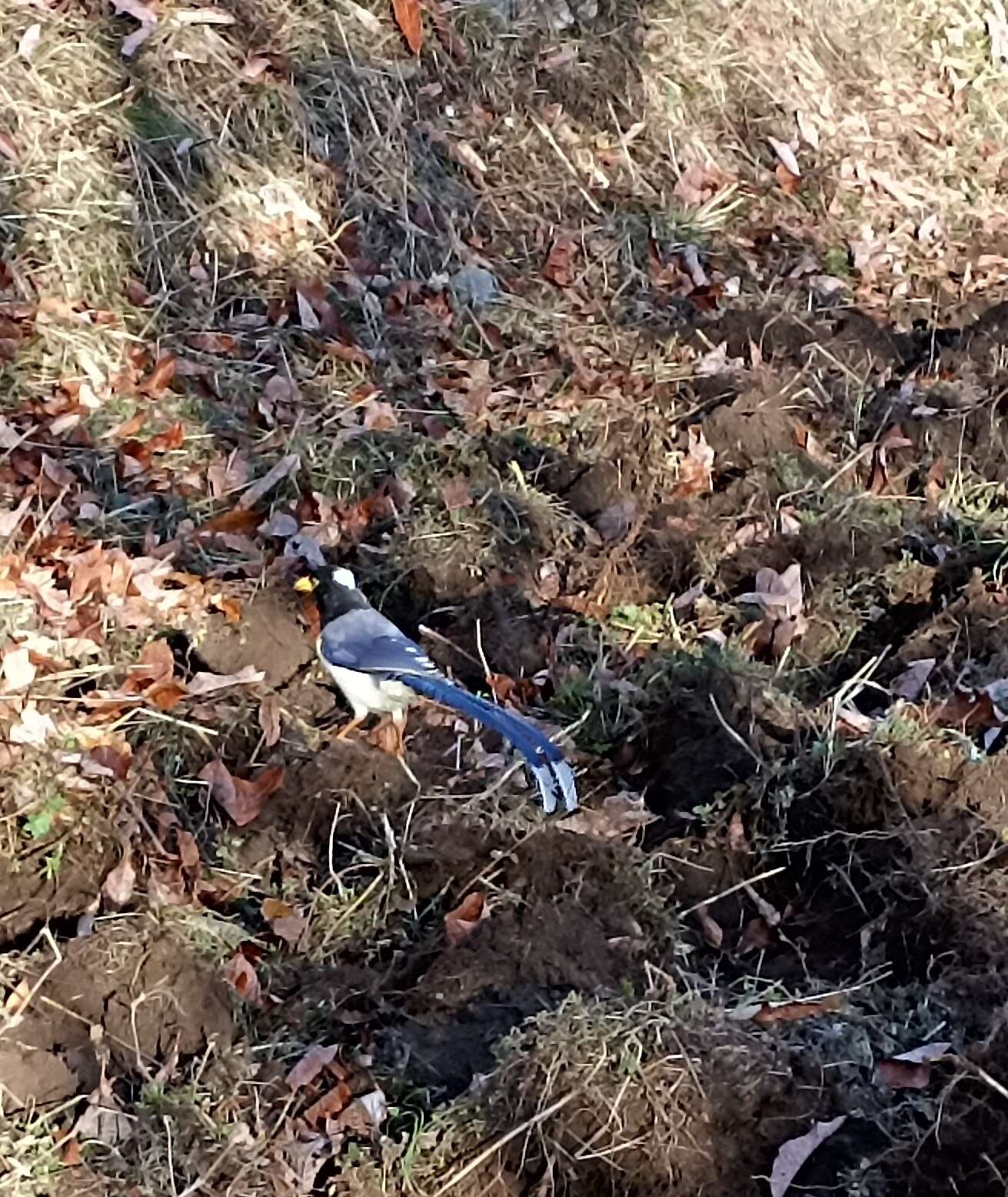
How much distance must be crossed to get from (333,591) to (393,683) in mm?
418

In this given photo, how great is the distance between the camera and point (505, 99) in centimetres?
731

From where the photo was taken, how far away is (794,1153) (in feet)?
8.96

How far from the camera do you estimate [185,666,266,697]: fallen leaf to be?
3.88 metres

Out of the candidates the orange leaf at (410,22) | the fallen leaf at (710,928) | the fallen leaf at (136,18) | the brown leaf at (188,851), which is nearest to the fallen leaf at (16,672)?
the brown leaf at (188,851)

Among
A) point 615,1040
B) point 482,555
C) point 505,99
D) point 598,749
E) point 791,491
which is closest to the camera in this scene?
point 615,1040

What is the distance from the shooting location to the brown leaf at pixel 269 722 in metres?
3.76

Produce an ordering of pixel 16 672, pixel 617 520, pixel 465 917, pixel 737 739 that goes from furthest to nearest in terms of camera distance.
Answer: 1. pixel 617 520
2. pixel 737 739
3. pixel 16 672
4. pixel 465 917

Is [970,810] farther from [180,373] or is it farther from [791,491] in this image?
[180,373]

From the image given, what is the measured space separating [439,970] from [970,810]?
1.38m

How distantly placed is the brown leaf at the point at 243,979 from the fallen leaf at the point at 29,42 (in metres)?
4.23

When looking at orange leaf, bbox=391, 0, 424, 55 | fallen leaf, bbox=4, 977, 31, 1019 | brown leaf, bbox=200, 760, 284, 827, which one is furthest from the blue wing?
orange leaf, bbox=391, 0, 424, 55

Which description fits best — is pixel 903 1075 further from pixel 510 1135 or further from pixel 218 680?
pixel 218 680

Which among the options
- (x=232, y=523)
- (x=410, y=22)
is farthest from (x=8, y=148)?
(x=410, y=22)

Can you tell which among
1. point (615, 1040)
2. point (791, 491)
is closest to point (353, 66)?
point (791, 491)
